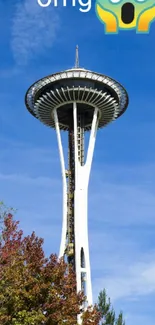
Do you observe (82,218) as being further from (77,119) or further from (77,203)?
(77,119)

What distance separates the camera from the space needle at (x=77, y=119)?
47850 mm

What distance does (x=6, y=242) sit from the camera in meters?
19.7

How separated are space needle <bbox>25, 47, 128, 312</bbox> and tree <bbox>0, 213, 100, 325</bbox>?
82.0 feet

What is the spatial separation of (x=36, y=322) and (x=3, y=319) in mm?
1296

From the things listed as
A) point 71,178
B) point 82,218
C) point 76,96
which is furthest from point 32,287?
point 76,96

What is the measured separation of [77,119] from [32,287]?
118 feet

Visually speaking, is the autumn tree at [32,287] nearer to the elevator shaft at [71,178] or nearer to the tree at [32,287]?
the tree at [32,287]

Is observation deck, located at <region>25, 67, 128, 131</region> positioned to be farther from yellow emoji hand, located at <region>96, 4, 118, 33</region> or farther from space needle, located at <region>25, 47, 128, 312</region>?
yellow emoji hand, located at <region>96, 4, 118, 33</region>

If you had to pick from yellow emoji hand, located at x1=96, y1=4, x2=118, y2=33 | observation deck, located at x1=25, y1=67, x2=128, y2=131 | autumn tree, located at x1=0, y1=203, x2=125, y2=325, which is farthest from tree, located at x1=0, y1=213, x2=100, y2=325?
observation deck, located at x1=25, y1=67, x2=128, y2=131

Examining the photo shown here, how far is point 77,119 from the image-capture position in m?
54.9

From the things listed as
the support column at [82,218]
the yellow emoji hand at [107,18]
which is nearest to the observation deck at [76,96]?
the support column at [82,218]

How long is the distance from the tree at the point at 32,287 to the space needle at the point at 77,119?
82.0 feet

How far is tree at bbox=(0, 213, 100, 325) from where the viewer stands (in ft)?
62.2

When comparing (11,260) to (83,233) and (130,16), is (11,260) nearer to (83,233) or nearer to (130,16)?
(130,16)
